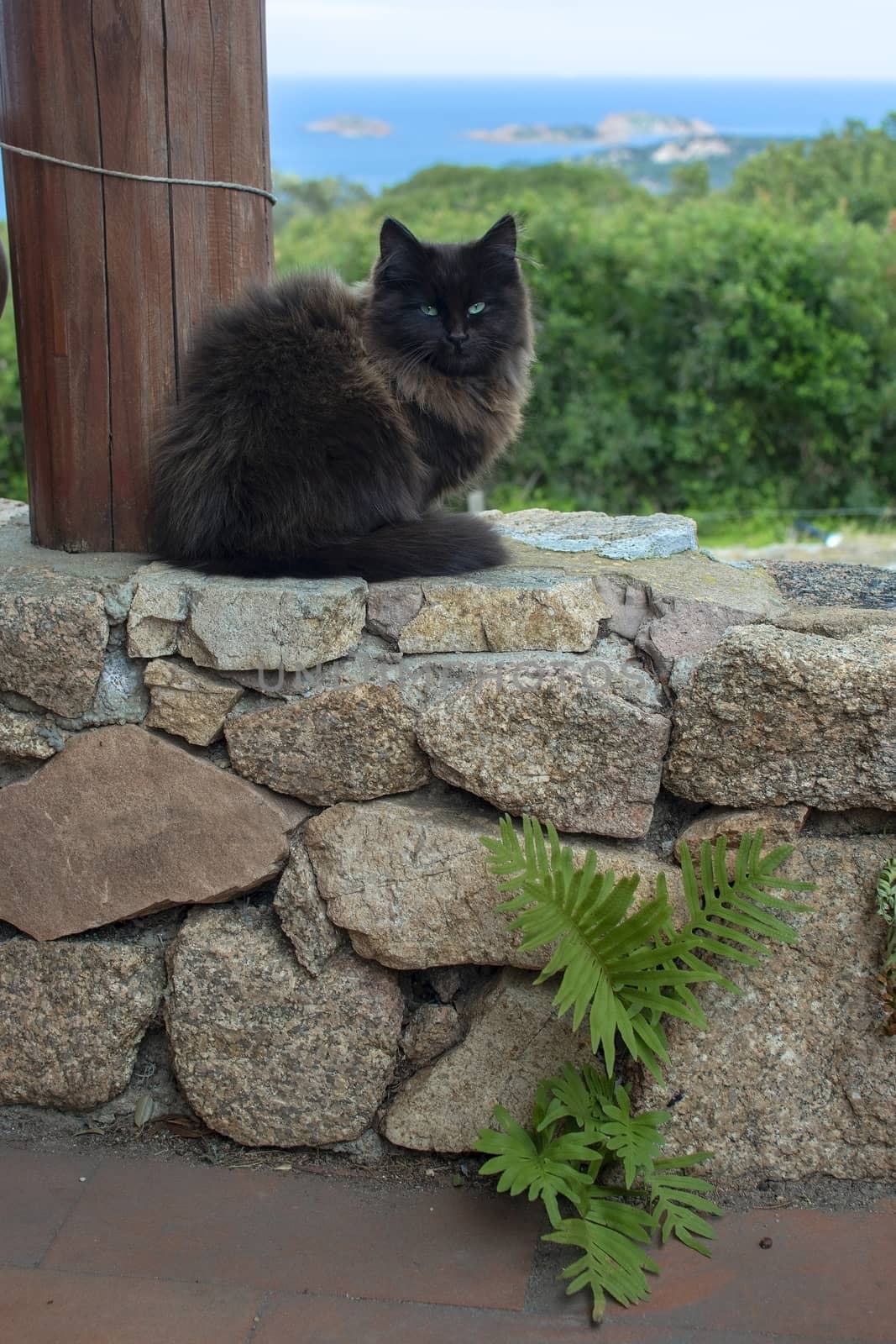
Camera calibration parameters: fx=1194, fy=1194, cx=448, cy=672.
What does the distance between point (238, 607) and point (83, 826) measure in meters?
0.53

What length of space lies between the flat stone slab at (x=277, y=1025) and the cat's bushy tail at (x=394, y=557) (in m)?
0.66

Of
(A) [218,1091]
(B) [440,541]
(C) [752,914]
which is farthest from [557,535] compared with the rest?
(A) [218,1091]

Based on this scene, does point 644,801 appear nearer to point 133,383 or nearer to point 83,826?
point 83,826

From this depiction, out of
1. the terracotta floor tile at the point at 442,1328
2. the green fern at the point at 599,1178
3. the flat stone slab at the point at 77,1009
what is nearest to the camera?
the terracotta floor tile at the point at 442,1328

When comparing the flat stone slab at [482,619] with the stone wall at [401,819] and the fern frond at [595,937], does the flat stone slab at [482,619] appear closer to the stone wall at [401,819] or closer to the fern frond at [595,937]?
the stone wall at [401,819]

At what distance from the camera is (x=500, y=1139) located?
2.12 m

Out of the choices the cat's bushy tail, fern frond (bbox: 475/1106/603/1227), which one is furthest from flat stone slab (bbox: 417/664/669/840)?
fern frond (bbox: 475/1106/603/1227)

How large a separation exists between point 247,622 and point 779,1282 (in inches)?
57.3

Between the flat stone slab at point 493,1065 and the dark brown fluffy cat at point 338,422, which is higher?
the dark brown fluffy cat at point 338,422

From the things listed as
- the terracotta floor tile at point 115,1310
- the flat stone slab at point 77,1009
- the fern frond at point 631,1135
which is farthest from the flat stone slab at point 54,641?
the fern frond at point 631,1135

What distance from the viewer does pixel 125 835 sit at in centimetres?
227

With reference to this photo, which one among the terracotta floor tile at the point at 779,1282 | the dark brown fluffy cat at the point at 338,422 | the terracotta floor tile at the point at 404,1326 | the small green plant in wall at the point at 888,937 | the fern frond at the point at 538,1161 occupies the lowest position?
the terracotta floor tile at the point at 404,1326

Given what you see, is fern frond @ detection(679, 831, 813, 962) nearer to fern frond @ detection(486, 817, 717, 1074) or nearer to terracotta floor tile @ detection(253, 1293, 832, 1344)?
fern frond @ detection(486, 817, 717, 1074)

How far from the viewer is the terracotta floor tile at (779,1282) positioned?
6.30 feet
